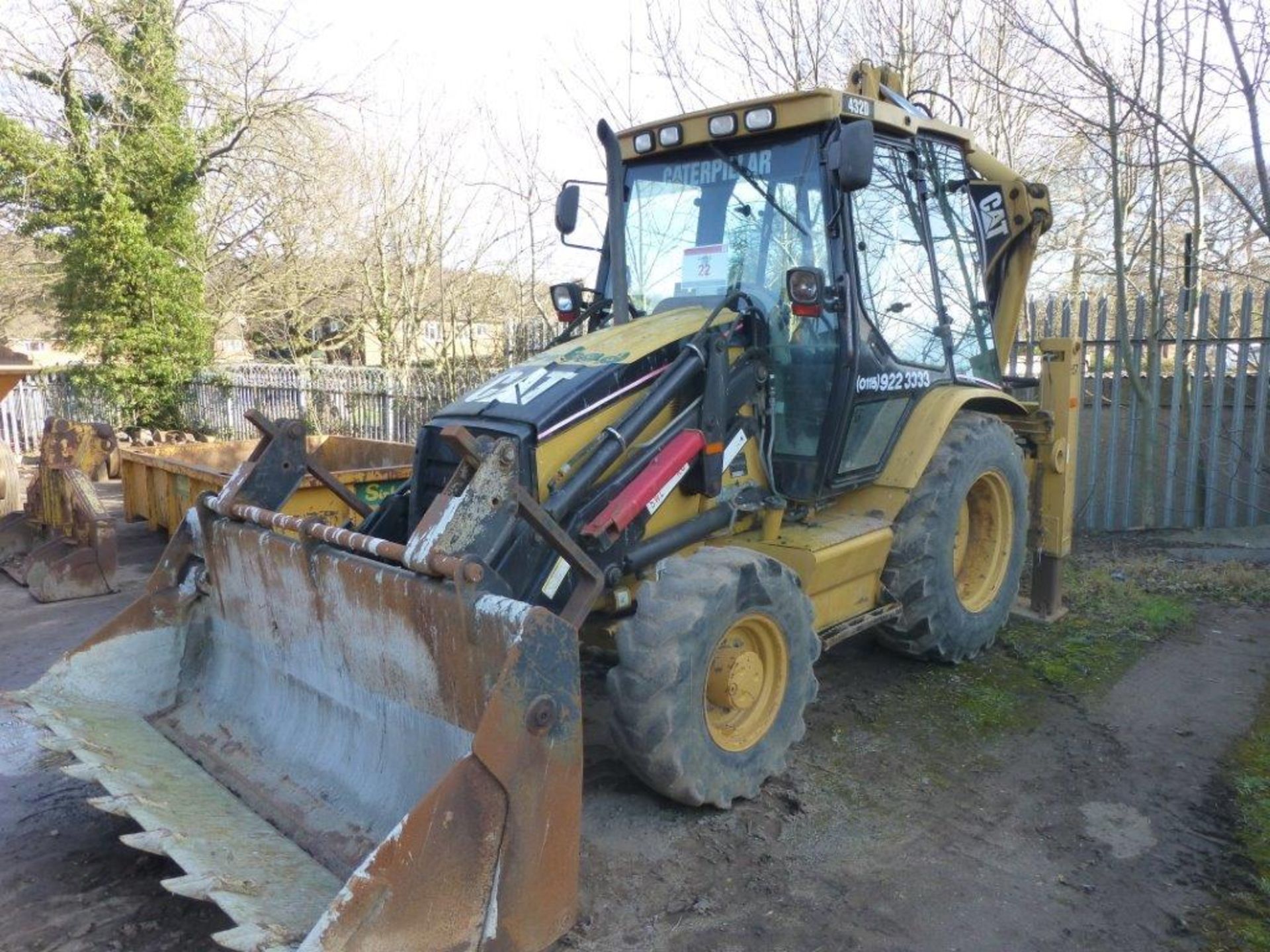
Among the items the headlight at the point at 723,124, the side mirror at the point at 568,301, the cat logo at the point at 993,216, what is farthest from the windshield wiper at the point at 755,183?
the cat logo at the point at 993,216

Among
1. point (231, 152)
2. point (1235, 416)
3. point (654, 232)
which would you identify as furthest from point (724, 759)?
point (231, 152)

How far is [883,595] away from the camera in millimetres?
4914

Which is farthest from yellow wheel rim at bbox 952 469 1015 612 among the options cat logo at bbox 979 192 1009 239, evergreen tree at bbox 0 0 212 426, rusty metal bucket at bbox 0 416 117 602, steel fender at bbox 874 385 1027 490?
evergreen tree at bbox 0 0 212 426

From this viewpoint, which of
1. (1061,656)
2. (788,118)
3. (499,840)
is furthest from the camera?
(1061,656)

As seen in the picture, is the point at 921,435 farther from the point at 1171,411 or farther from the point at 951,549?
the point at 1171,411

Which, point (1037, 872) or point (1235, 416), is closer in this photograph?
point (1037, 872)

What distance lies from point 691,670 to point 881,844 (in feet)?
3.27

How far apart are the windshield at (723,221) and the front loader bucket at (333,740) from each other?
2194mm

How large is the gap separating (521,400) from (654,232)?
1.53 metres

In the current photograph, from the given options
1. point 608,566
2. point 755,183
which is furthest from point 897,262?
point 608,566

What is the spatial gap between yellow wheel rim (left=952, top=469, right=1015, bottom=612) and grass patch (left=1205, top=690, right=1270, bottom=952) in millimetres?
1434

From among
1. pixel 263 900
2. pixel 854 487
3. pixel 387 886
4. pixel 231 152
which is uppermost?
pixel 231 152

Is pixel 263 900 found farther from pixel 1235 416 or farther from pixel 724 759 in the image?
pixel 1235 416

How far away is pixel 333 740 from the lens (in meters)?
3.60
